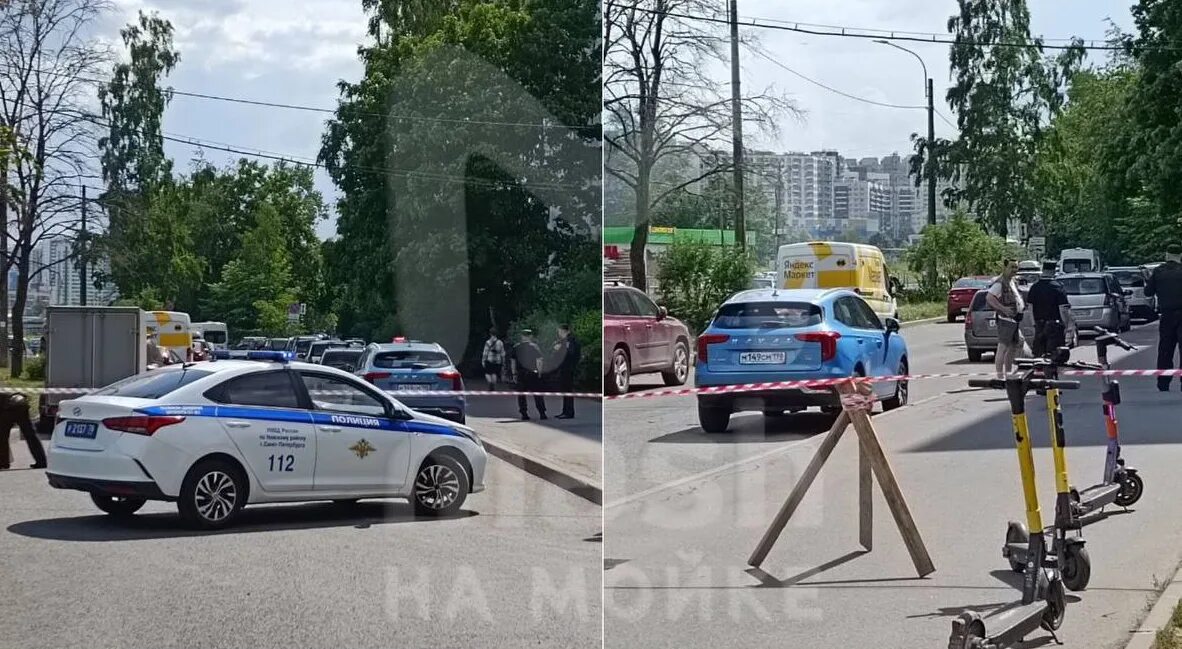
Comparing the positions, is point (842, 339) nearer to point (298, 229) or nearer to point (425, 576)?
point (425, 576)

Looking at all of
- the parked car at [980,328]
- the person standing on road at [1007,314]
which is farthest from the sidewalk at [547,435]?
the person standing on road at [1007,314]

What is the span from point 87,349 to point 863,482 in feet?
8.92

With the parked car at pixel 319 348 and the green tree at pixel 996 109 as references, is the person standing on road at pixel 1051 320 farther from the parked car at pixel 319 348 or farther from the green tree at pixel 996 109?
the parked car at pixel 319 348

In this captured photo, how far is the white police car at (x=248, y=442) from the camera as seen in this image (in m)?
3.47

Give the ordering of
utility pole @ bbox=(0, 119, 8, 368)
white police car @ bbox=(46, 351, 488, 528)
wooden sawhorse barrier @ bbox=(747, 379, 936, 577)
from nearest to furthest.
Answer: utility pole @ bbox=(0, 119, 8, 368) → white police car @ bbox=(46, 351, 488, 528) → wooden sawhorse barrier @ bbox=(747, 379, 936, 577)

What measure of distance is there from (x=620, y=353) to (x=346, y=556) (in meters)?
0.97

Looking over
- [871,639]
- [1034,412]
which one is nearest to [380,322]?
[871,639]

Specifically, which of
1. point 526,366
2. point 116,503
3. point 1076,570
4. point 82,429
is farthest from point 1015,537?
point 82,429

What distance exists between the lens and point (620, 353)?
156 inches

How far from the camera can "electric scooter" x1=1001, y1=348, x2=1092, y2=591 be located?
4648 millimetres

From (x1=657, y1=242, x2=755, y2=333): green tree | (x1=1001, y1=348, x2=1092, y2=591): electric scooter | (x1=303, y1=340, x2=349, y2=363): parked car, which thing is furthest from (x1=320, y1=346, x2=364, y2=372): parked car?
(x1=1001, y1=348, x2=1092, y2=591): electric scooter

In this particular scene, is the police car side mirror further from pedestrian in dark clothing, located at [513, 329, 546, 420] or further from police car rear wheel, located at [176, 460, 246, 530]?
police car rear wheel, located at [176, 460, 246, 530]

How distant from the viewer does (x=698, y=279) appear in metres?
4.01

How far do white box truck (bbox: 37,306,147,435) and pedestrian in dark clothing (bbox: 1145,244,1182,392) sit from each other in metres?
3.36
